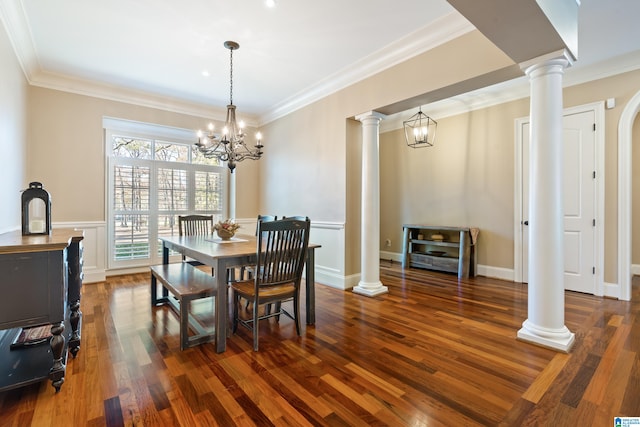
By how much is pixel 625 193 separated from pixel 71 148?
23.4ft

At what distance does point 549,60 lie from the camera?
234 cm

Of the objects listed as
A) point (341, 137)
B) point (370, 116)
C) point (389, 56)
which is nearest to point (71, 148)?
point (341, 137)

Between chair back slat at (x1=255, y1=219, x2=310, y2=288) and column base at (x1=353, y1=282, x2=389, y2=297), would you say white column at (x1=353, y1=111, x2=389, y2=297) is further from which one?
chair back slat at (x1=255, y1=219, x2=310, y2=288)

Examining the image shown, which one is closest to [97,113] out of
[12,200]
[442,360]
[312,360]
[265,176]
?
[12,200]

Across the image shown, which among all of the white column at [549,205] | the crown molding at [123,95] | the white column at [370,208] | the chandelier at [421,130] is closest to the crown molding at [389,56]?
the white column at [370,208]

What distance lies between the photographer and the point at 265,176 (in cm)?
577

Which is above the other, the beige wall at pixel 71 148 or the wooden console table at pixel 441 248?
the beige wall at pixel 71 148

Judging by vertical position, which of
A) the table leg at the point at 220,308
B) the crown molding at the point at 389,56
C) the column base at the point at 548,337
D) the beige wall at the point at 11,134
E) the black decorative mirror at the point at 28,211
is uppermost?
the crown molding at the point at 389,56

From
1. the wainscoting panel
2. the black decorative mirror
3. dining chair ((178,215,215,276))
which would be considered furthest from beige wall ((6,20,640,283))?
dining chair ((178,215,215,276))

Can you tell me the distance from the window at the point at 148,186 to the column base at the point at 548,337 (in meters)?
5.03

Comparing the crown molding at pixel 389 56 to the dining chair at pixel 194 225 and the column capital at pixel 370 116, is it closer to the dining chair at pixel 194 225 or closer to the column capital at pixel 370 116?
the column capital at pixel 370 116

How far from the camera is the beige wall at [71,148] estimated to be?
13.1 feet

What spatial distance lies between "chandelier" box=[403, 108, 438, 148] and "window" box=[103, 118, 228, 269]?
12.7 ft

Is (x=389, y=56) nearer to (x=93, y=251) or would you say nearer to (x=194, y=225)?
(x=194, y=225)
